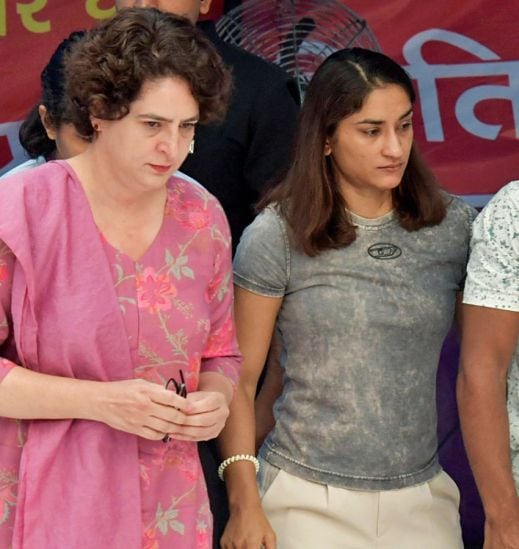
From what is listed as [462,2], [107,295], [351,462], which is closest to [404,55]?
[462,2]

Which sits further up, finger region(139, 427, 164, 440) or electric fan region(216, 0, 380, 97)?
electric fan region(216, 0, 380, 97)

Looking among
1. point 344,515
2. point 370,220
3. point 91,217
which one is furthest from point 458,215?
point 91,217

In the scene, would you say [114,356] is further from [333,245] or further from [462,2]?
[462,2]

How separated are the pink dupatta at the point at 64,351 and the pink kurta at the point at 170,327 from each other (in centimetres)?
3

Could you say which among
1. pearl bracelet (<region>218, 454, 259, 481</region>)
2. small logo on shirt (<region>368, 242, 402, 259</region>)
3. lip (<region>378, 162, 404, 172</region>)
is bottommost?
pearl bracelet (<region>218, 454, 259, 481</region>)

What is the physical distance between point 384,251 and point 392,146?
23cm

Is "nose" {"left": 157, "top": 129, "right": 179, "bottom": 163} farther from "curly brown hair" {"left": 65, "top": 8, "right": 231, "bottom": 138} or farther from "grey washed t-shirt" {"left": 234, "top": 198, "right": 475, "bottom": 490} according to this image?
"grey washed t-shirt" {"left": 234, "top": 198, "right": 475, "bottom": 490}

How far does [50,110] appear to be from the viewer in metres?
2.93

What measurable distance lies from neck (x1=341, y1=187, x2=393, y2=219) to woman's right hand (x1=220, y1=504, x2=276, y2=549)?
700mm

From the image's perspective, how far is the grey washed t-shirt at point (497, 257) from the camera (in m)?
2.72

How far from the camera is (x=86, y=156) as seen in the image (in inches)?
98.9

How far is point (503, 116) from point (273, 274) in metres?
1.53

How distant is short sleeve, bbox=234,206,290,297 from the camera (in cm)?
288

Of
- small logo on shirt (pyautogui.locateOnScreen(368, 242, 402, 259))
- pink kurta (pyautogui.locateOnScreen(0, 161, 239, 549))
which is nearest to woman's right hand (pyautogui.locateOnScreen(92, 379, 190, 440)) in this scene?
pink kurta (pyautogui.locateOnScreen(0, 161, 239, 549))
